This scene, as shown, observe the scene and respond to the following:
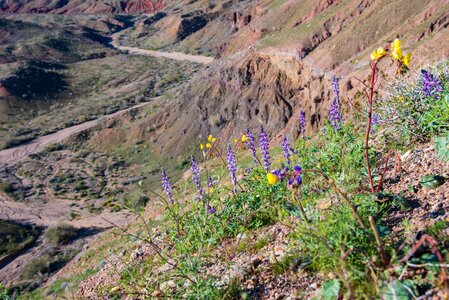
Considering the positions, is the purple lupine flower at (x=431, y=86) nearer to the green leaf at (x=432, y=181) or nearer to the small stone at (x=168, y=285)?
the green leaf at (x=432, y=181)

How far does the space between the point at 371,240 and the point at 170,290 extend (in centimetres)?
173

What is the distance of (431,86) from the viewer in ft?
13.7

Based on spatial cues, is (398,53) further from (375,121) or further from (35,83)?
(35,83)

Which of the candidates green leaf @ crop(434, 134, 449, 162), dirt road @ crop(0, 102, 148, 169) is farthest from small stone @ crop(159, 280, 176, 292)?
dirt road @ crop(0, 102, 148, 169)

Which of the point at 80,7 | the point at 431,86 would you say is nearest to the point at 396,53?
the point at 431,86

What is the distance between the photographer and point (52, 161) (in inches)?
1258

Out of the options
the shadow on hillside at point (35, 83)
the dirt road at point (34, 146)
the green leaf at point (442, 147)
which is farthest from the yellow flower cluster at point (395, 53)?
the shadow on hillside at point (35, 83)

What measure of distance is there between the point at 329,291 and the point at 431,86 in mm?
2804

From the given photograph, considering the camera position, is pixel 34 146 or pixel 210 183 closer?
pixel 210 183

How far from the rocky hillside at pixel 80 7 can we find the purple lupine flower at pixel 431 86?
102329mm

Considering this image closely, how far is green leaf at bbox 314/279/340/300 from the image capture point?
2363mm

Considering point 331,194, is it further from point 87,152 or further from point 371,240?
point 87,152

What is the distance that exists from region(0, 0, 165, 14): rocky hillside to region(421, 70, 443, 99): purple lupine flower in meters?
102

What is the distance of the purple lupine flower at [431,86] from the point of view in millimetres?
4074
